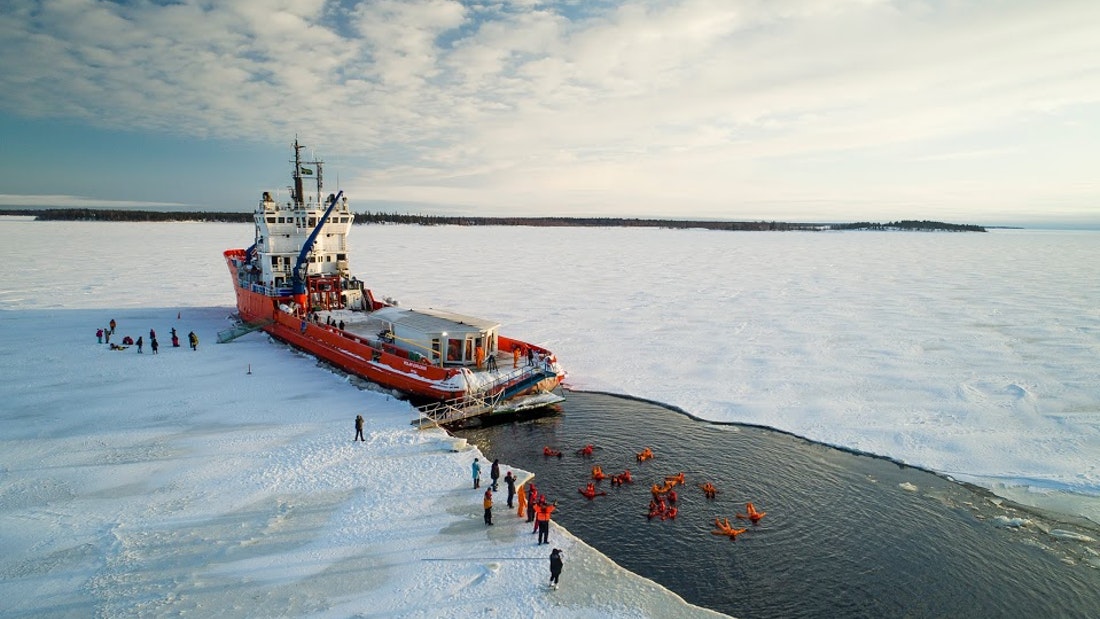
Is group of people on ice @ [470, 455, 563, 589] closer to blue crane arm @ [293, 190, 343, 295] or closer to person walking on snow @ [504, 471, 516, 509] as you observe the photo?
person walking on snow @ [504, 471, 516, 509]

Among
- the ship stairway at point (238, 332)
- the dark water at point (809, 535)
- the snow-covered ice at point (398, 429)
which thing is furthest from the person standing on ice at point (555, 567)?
the ship stairway at point (238, 332)

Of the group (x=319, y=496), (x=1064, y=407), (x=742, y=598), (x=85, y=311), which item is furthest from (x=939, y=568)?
(x=85, y=311)

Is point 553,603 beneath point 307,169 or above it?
beneath

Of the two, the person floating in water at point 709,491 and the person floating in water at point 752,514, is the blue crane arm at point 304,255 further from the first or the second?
the person floating in water at point 752,514

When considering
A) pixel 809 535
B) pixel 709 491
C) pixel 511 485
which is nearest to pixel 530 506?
pixel 511 485

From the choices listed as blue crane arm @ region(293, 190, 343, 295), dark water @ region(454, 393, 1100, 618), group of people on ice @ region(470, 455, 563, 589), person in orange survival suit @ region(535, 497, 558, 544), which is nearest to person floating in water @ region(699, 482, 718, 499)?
dark water @ region(454, 393, 1100, 618)

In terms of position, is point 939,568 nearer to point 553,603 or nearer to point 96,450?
point 553,603

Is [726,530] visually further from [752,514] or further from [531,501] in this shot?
[531,501]
